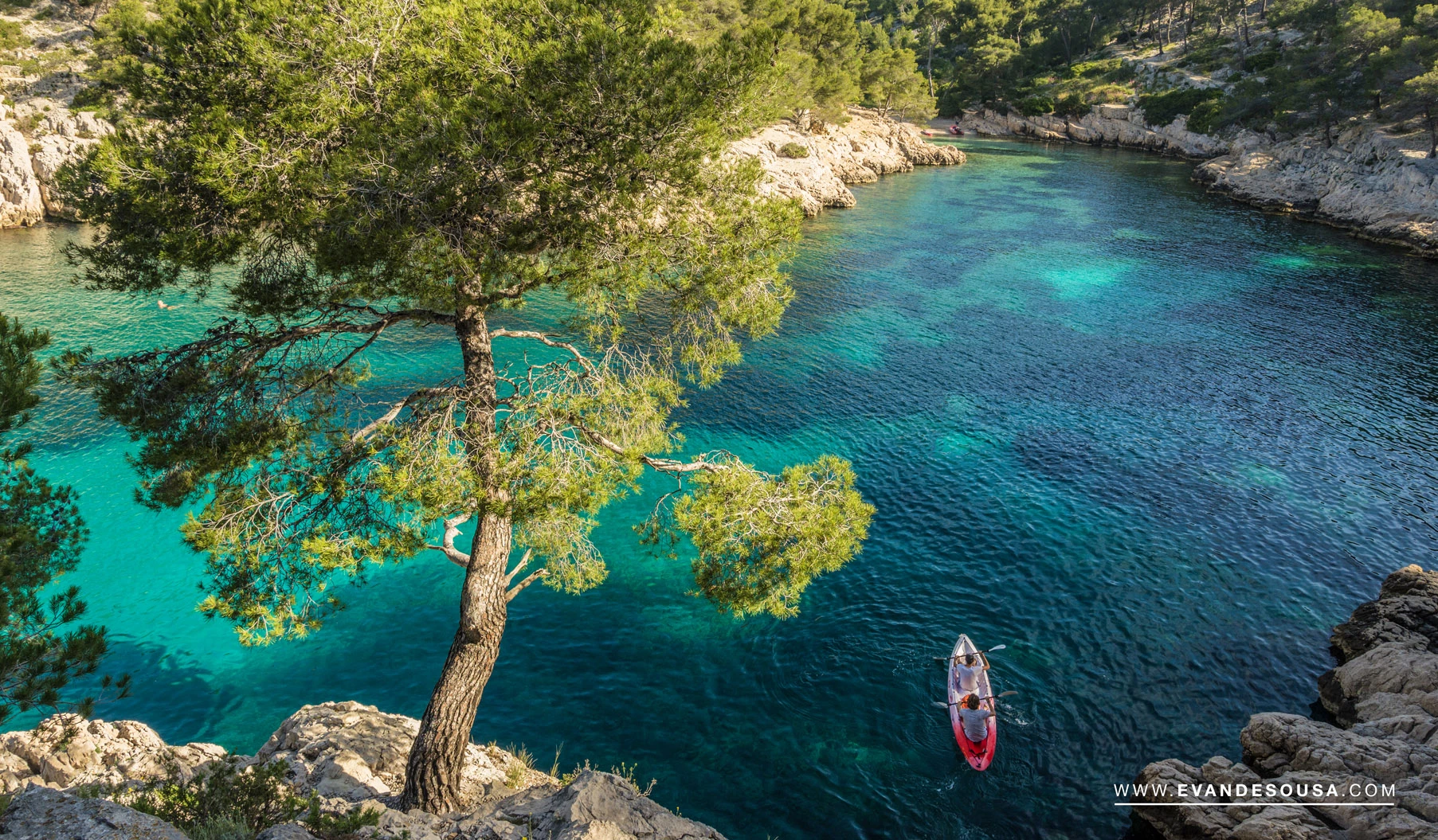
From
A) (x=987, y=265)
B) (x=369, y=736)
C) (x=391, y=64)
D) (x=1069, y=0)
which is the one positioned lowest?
(x=369, y=736)

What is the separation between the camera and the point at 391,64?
452 inches

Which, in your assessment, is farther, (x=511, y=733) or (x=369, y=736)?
(x=511, y=733)

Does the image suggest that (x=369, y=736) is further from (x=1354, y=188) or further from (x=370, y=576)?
Result: (x=1354, y=188)

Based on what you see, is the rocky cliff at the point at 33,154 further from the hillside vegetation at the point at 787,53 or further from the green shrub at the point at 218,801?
the green shrub at the point at 218,801

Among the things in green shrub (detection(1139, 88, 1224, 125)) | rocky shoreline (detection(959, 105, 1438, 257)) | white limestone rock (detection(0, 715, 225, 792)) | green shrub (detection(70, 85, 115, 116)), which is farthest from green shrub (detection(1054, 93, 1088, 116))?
white limestone rock (detection(0, 715, 225, 792))

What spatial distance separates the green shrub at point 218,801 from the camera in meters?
8.60

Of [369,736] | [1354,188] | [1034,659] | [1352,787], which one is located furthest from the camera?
[1354,188]

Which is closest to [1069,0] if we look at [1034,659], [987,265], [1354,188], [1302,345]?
[1354,188]

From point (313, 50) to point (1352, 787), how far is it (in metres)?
21.2

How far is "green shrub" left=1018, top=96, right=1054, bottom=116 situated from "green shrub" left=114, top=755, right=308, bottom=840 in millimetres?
130936

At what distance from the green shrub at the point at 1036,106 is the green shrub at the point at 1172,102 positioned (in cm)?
1441

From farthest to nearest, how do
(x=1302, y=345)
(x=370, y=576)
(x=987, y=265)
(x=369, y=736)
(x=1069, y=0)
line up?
1. (x=1069, y=0)
2. (x=987, y=265)
3. (x=1302, y=345)
4. (x=370, y=576)
5. (x=369, y=736)

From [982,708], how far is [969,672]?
119cm

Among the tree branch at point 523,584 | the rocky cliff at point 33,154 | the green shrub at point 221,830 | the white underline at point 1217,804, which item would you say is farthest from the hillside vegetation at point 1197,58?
the rocky cliff at point 33,154
